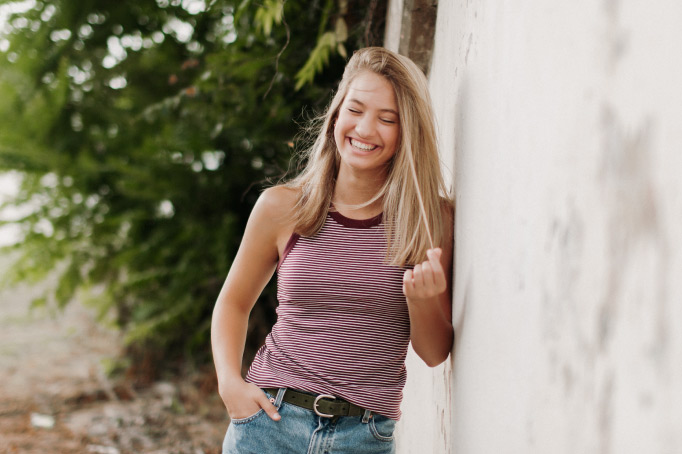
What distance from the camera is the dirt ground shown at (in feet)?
14.7

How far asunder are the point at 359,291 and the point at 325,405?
296 millimetres

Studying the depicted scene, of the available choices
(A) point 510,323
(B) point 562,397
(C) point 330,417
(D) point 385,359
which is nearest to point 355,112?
(D) point 385,359

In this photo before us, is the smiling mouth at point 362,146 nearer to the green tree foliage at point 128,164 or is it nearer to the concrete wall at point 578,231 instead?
the concrete wall at point 578,231

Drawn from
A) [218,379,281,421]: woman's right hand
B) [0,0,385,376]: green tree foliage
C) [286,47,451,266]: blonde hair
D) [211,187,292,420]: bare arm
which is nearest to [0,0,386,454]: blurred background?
[0,0,385,376]: green tree foliage

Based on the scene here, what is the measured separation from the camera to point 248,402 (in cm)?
175

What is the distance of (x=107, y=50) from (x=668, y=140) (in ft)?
18.5

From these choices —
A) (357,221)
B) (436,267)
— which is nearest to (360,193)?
(357,221)

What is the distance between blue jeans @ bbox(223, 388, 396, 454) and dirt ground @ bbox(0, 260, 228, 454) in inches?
116

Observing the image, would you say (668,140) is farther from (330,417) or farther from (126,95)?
(126,95)

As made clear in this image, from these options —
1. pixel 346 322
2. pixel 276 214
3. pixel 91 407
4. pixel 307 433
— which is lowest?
pixel 91 407

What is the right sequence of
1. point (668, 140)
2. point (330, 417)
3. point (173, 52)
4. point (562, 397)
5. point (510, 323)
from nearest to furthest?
point (668, 140) → point (562, 397) → point (510, 323) → point (330, 417) → point (173, 52)

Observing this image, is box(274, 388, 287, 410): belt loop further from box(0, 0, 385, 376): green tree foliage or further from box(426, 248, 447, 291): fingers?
box(0, 0, 385, 376): green tree foliage

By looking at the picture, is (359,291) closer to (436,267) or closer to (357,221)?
(357,221)

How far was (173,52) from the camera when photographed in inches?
211
